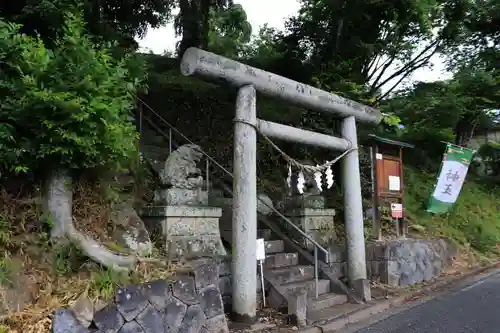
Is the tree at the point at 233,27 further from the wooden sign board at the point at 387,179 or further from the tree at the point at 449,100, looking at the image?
the wooden sign board at the point at 387,179

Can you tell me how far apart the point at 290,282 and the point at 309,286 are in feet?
0.94

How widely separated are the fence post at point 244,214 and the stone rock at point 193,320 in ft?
2.62

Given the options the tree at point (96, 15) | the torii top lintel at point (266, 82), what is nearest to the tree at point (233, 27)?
the tree at point (96, 15)

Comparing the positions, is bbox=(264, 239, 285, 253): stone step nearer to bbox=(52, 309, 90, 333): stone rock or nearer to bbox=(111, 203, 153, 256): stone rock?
bbox=(111, 203, 153, 256): stone rock

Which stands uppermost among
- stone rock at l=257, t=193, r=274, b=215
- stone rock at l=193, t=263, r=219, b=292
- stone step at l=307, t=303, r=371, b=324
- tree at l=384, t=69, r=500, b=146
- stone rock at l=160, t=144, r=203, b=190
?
tree at l=384, t=69, r=500, b=146

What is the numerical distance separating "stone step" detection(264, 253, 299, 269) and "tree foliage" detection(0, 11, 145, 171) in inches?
130

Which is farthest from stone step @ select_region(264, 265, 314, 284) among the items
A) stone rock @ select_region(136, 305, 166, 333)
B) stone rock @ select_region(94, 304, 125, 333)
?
stone rock @ select_region(94, 304, 125, 333)

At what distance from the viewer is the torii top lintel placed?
16.5ft

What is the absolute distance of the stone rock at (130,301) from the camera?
3.81 metres

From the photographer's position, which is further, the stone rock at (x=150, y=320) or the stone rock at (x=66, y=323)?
the stone rock at (x=150, y=320)

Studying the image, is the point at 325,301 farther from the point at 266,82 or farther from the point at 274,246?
the point at 266,82

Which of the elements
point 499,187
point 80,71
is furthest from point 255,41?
point 80,71

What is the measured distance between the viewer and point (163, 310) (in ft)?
13.5

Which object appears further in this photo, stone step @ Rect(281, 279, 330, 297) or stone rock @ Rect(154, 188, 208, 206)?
stone step @ Rect(281, 279, 330, 297)
